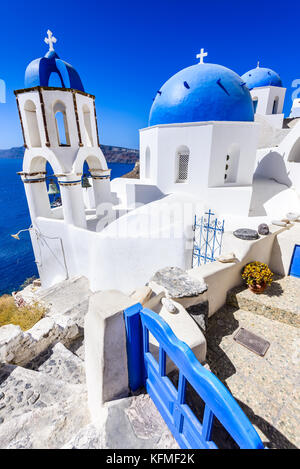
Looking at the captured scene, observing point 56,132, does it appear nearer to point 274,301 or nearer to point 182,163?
point 182,163

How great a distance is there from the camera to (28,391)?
419cm

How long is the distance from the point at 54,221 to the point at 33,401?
26.9 feet

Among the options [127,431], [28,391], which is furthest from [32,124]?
[127,431]

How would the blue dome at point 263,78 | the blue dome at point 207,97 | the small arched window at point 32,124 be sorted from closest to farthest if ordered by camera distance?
the small arched window at point 32,124, the blue dome at point 207,97, the blue dome at point 263,78

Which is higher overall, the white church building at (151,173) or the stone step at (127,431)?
the white church building at (151,173)

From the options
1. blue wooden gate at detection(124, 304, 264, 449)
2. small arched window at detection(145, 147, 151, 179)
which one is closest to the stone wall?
blue wooden gate at detection(124, 304, 264, 449)

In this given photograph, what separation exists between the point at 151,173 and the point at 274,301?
933cm

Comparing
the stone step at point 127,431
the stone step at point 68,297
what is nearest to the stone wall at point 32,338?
the stone step at point 68,297

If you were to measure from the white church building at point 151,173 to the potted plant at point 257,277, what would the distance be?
6.20ft

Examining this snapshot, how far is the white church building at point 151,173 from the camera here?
8.44 metres

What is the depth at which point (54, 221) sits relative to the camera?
10.8 metres

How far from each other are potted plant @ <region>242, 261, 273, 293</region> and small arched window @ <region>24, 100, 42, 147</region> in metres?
10.5

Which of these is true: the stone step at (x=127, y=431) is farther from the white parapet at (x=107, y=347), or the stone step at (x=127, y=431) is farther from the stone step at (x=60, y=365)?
the stone step at (x=60, y=365)
